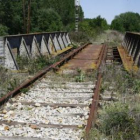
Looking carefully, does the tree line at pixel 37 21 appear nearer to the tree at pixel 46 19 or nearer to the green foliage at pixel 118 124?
the tree at pixel 46 19

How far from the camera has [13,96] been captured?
6.20 meters

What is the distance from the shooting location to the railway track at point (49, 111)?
436 centimetres

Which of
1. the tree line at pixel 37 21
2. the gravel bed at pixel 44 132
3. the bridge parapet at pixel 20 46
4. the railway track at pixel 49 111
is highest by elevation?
the tree line at pixel 37 21

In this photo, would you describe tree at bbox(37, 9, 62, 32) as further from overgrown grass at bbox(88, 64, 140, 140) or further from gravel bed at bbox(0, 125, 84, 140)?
gravel bed at bbox(0, 125, 84, 140)

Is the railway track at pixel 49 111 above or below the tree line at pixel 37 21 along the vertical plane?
below

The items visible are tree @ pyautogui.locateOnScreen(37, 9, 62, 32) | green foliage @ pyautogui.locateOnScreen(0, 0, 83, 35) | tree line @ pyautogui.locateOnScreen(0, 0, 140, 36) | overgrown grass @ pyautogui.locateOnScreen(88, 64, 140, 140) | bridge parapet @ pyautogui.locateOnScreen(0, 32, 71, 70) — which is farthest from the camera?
green foliage @ pyautogui.locateOnScreen(0, 0, 83, 35)

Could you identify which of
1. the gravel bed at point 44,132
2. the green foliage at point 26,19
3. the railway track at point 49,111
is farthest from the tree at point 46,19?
the gravel bed at point 44,132

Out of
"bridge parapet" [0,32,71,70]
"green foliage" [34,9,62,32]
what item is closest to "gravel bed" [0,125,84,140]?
"bridge parapet" [0,32,71,70]

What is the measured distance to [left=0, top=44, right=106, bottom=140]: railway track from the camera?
436 centimetres

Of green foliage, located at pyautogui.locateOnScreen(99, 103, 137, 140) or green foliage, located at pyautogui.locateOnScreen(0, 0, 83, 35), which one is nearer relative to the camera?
green foliage, located at pyautogui.locateOnScreen(99, 103, 137, 140)

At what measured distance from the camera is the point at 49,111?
17.6 ft

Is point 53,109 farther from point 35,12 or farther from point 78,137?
point 35,12

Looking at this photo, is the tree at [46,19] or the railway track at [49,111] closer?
the railway track at [49,111]

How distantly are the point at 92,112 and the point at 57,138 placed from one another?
0.99 m
